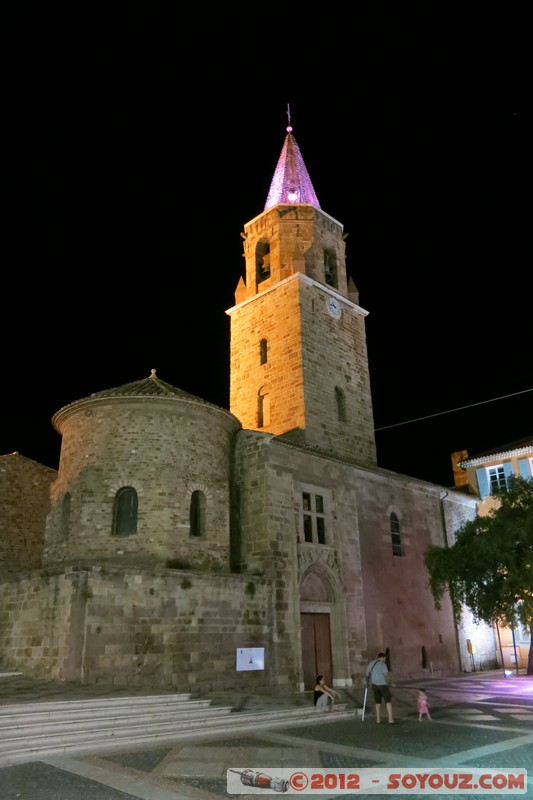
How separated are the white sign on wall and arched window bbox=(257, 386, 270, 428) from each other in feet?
36.4

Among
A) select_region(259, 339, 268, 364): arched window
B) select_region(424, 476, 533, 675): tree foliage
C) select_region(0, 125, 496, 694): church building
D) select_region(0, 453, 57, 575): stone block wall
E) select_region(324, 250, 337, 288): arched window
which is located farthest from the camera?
select_region(324, 250, 337, 288): arched window

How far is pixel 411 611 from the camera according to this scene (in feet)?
80.9

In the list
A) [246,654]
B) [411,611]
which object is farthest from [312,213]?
[246,654]

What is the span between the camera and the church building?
15664 mm

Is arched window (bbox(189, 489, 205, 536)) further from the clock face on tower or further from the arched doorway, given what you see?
the clock face on tower

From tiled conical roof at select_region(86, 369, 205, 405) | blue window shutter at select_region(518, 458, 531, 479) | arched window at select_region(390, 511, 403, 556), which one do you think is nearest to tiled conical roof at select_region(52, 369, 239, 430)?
tiled conical roof at select_region(86, 369, 205, 405)

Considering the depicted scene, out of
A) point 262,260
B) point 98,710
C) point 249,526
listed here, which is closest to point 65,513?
point 249,526

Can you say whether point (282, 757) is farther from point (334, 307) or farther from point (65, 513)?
point (334, 307)

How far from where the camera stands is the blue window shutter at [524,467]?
1131 inches

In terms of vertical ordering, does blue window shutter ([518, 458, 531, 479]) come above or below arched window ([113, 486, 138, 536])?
above

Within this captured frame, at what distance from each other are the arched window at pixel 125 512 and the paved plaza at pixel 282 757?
8.16 metres

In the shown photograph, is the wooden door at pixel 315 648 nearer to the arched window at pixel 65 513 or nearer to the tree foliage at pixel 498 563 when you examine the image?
the tree foliage at pixel 498 563

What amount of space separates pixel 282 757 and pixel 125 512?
10983mm

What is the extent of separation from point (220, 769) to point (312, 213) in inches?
1016
